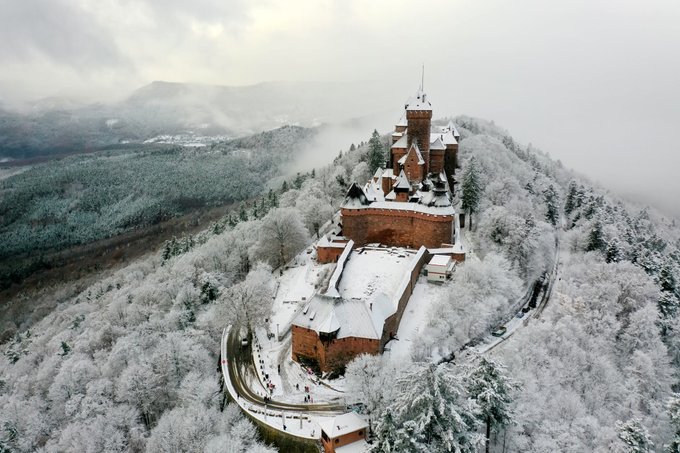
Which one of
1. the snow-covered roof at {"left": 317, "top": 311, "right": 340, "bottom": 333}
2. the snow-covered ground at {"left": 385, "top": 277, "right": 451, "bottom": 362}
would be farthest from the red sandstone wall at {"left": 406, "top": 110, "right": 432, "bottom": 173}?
the snow-covered roof at {"left": 317, "top": 311, "right": 340, "bottom": 333}

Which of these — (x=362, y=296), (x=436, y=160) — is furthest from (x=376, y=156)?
(x=362, y=296)

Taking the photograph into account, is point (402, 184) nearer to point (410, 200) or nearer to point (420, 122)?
point (410, 200)

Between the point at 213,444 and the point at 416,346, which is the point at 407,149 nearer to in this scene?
the point at 416,346

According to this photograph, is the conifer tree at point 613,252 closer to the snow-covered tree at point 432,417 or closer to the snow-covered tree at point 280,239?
the snow-covered tree at point 280,239

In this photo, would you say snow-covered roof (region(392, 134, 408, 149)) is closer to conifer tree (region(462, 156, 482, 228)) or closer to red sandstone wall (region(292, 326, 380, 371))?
conifer tree (region(462, 156, 482, 228))

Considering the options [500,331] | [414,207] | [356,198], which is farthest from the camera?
[356,198]

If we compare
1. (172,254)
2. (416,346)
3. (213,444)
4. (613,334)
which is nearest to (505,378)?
(416,346)

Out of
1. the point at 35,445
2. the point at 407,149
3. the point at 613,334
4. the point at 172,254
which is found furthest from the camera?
the point at 172,254
